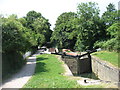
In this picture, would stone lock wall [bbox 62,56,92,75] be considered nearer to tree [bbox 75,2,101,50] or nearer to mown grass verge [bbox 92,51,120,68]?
mown grass verge [bbox 92,51,120,68]

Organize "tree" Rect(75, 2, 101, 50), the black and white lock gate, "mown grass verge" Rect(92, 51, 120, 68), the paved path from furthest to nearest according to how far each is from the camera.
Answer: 1. "tree" Rect(75, 2, 101, 50)
2. the black and white lock gate
3. "mown grass verge" Rect(92, 51, 120, 68)
4. the paved path

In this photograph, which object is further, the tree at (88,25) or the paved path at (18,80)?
the tree at (88,25)

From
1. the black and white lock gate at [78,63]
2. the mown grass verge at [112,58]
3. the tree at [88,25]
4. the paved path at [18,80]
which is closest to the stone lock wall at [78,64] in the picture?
the black and white lock gate at [78,63]

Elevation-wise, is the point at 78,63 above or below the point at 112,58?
below

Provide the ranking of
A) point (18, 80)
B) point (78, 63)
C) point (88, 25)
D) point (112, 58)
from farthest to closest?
point (88, 25) → point (78, 63) → point (112, 58) → point (18, 80)

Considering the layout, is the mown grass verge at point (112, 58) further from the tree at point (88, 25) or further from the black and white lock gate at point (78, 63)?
the tree at point (88, 25)

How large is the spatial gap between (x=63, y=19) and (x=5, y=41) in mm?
34705

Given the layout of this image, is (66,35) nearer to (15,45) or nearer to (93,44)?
(93,44)

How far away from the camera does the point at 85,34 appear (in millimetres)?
27797

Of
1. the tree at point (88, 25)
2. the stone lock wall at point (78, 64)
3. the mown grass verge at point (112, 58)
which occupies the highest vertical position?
the tree at point (88, 25)

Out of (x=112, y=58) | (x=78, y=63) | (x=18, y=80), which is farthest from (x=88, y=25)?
(x=18, y=80)

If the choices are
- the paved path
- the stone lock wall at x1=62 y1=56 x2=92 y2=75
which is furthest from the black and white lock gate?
the paved path

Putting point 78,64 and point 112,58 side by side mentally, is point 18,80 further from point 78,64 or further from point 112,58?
point 78,64

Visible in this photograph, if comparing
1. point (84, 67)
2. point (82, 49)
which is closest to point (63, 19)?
point (82, 49)
